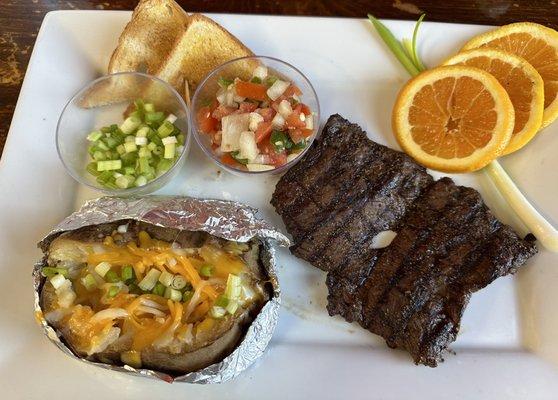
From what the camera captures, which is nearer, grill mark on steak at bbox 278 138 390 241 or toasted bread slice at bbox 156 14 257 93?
grill mark on steak at bbox 278 138 390 241

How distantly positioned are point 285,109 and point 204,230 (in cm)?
74

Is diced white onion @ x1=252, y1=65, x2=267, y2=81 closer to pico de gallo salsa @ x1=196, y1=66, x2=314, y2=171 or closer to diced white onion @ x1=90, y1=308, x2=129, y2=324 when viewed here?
pico de gallo salsa @ x1=196, y1=66, x2=314, y2=171

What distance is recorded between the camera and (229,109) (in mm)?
2512

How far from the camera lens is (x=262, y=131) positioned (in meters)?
2.40

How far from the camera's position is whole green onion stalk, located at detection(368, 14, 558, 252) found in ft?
7.55

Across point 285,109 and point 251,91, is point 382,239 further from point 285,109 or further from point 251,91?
point 251,91

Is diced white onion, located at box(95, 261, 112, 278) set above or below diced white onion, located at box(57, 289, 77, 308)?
above

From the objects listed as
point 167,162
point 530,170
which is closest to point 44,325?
point 167,162

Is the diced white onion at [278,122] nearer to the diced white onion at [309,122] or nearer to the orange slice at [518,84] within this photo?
the diced white onion at [309,122]

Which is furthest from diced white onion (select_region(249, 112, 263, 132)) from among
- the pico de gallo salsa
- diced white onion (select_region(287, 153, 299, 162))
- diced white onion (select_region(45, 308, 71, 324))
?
diced white onion (select_region(45, 308, 71, 324))

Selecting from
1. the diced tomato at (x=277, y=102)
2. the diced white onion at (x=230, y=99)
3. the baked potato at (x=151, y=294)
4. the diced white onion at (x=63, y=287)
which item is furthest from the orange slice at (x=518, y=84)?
the diced white onion at (x=63, y=287)

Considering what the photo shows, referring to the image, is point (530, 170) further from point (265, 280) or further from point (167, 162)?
point (167, 162)

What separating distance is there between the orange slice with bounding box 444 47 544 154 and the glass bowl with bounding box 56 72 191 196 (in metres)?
1.43

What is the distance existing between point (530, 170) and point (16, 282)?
2487 millimetres
